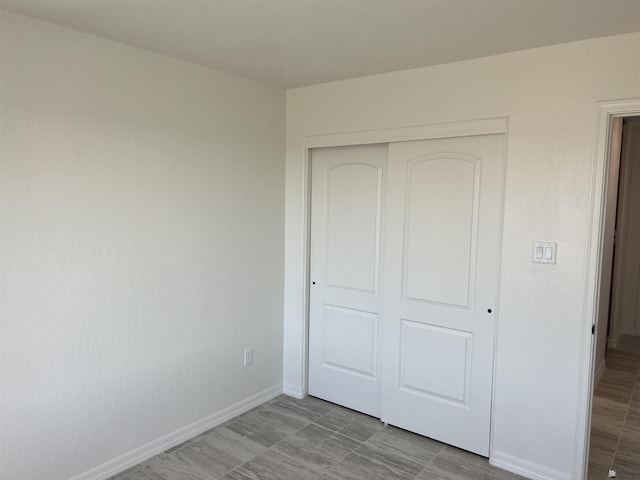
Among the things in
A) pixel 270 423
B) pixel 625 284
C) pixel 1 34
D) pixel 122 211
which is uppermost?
pixel 1 34

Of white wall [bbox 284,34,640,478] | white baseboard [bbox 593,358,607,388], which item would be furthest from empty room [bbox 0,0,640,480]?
white baseboard [bbox 593,358,607,388]

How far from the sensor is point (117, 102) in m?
2.50

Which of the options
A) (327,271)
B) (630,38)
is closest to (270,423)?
(327,271)

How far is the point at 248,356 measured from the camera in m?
3.38

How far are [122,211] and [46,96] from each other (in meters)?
0.65

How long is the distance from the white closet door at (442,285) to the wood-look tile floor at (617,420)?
0.75 meters

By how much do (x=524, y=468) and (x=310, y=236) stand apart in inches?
78.5

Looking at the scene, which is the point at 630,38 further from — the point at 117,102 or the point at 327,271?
the point at 117,102

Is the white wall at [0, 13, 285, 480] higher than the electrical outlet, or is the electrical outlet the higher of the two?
the white wall at [0, 13, 285, 480]

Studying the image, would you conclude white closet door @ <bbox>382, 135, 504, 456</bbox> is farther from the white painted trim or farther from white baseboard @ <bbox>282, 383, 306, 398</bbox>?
white baseboard @ <bbox>282, 383, 306, 398</bbox>

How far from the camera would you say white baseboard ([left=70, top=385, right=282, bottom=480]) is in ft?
8.41

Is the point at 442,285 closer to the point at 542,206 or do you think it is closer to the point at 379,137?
the point at 542,206

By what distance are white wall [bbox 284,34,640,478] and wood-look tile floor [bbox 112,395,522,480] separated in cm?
33

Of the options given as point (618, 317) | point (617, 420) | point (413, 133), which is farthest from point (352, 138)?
point (618, 317)
